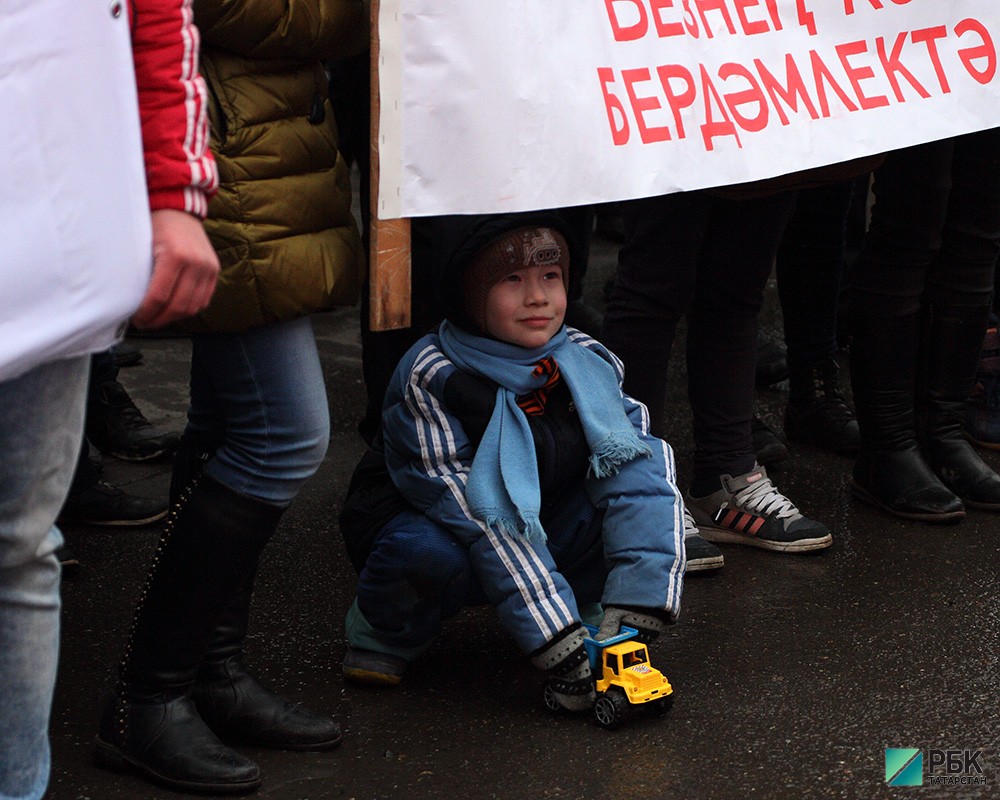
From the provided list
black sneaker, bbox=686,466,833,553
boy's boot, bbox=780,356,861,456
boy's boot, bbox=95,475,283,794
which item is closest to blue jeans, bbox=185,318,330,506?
boy's boot, bbox=95,475,283,794

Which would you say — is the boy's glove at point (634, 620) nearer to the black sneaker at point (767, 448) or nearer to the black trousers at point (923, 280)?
the black trousers at point (923, 280)

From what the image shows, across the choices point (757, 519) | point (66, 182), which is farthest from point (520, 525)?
point (66, 182)

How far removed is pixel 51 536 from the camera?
1.71m

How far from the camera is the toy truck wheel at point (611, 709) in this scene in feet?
8.06

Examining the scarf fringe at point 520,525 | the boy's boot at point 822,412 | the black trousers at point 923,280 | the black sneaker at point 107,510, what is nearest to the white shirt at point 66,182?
the scarf fringe at point 520,525

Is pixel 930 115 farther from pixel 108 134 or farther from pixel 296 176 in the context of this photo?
pixel 108 134

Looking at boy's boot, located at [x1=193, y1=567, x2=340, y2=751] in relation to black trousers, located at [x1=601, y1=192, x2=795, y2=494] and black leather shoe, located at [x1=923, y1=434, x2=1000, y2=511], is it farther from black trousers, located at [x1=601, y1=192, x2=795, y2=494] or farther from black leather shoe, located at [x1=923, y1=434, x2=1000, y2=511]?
black leather shoe, located at [x1=923, y1=434, x2=1000, y2=511]

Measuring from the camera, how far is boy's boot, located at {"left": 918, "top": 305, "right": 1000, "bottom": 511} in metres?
3.63

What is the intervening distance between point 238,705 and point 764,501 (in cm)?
149

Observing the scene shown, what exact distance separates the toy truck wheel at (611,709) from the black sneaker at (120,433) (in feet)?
6.16

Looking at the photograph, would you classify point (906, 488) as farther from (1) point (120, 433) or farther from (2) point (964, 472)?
(1) point (120, 433)

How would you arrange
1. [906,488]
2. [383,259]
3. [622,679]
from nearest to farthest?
[383,259]
[622,679]
[906,488]

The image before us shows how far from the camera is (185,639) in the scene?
7.32ft

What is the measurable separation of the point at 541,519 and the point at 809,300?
174cm
